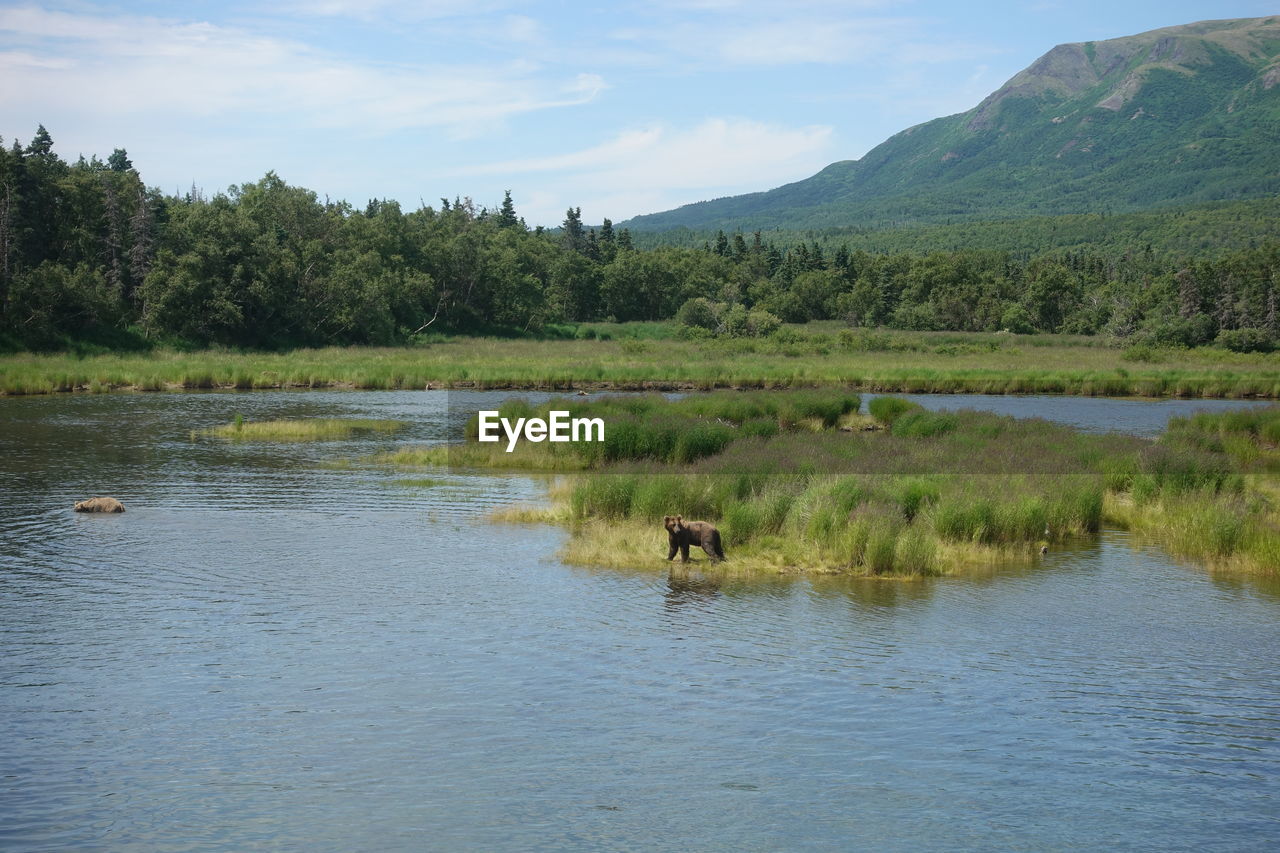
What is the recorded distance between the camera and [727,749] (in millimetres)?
12555

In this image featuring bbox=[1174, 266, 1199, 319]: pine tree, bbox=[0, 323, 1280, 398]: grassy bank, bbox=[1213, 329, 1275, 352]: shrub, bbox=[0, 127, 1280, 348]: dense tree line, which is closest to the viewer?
bbox=[0, 323, 1280, 398]: grassy bank

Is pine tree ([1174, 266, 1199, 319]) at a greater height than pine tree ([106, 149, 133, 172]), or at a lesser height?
lesser

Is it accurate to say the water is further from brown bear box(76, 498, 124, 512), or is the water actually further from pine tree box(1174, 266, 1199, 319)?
pine tree box(1174, 266, 1199, 319)

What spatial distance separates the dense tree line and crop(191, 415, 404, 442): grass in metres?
35.5

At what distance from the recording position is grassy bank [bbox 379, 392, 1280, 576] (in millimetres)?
21766

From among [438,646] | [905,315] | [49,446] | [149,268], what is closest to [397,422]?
[49,446]

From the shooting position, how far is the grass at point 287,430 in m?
42.0

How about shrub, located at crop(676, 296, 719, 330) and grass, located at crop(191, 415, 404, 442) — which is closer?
grass, located at crop(191, 415, 404, 442)

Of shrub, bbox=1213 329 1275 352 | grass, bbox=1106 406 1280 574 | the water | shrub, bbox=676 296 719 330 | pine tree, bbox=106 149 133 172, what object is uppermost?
pine tree, bbox=106 149 133 172

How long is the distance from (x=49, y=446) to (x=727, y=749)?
3355 centimetres

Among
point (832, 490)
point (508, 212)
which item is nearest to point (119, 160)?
point (508, 212)

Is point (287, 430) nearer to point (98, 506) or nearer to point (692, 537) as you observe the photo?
point (98, 506)

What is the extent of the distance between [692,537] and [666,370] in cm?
5056

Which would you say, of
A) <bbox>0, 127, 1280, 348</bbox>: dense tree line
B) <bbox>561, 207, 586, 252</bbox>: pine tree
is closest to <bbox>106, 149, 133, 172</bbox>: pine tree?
<bbox>0, 127, 1280, 348</bbox>: dense tree line
